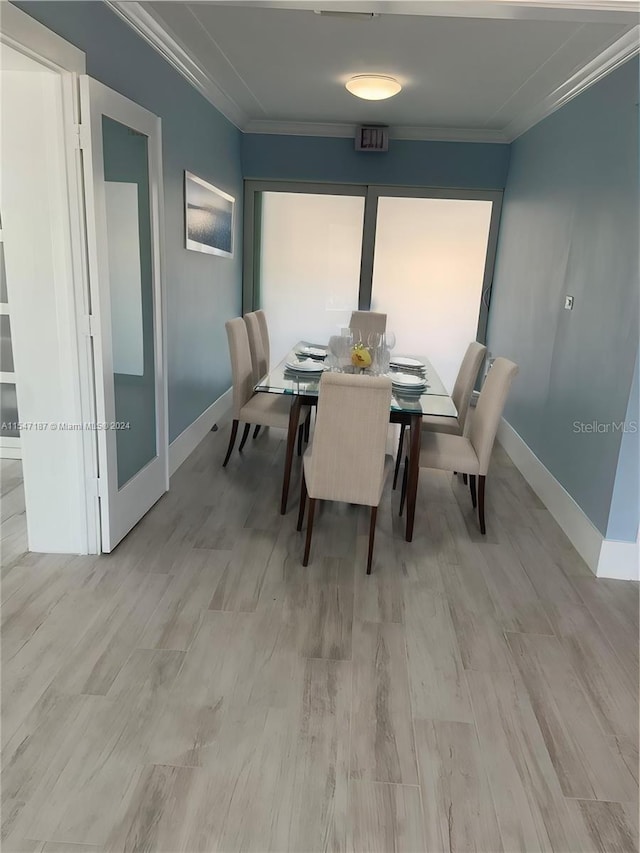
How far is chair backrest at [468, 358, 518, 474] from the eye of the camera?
3.01 meters

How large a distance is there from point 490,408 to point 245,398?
1607mm

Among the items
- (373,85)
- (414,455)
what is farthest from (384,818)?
(373,85)

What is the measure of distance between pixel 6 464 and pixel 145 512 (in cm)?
131

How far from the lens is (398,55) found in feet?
10.9

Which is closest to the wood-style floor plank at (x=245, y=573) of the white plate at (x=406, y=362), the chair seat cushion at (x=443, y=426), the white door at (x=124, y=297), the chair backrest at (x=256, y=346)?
the white door at (x=124, y=297)

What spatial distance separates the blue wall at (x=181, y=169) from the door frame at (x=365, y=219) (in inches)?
5.0

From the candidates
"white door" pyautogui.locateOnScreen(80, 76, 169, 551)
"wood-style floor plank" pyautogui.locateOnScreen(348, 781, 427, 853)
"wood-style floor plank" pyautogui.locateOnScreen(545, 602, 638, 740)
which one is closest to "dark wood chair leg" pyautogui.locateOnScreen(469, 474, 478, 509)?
"wood-style floor plank" pyautogui.locateOnScreen(545, 602, 638, 740)

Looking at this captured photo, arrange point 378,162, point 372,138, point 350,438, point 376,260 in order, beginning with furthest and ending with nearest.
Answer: point 376,260 < point 378,162 < point 372,138 < point 350,438

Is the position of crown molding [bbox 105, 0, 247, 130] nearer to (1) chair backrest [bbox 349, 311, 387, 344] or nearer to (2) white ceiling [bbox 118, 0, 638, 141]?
(2) white ceiling [bbox 118, 0, 638, 141]

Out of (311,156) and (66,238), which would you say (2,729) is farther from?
(311,156)

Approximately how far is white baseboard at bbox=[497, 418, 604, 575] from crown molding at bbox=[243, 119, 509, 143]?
264 centimetres

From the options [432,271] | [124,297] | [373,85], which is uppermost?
[373,85]

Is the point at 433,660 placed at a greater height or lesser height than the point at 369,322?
lesser

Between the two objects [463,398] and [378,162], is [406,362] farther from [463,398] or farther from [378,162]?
[378,162]
